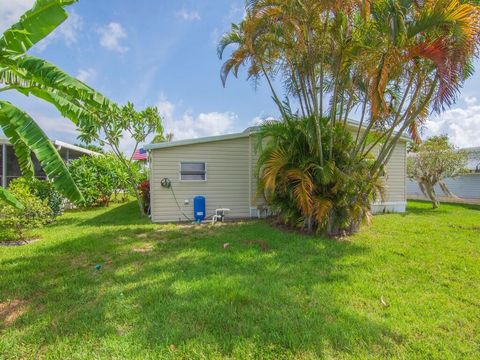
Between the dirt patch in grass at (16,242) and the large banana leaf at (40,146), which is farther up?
the large banana leaf at (40,146)

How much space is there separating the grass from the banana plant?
5.02 feet

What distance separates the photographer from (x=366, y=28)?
6121 millimetres

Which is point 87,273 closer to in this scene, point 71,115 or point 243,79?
point 71,115

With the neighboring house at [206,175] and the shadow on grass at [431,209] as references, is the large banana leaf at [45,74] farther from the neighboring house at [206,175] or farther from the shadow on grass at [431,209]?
the shadow on grass at [431,209]

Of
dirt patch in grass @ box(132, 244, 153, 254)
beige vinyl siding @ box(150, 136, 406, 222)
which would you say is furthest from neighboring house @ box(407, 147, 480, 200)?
→ dirt patch in grass @ box(132, 244, 153, 254)

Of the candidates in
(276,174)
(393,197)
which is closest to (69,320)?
(276,174)

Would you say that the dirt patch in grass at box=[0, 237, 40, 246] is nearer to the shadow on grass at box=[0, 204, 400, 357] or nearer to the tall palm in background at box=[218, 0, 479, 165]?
the shadow on grass at box=[0, 204, 400, 357]

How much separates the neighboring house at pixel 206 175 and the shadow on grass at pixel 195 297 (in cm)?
344

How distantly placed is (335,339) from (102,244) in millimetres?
5766

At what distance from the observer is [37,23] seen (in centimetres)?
403

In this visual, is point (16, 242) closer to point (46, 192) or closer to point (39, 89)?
point (46, 192)

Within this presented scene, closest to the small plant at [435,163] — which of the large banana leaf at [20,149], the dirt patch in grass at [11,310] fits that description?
the large banana leaf at [20,149]

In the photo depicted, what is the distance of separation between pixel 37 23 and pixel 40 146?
6.40ft

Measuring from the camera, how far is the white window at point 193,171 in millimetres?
9930
